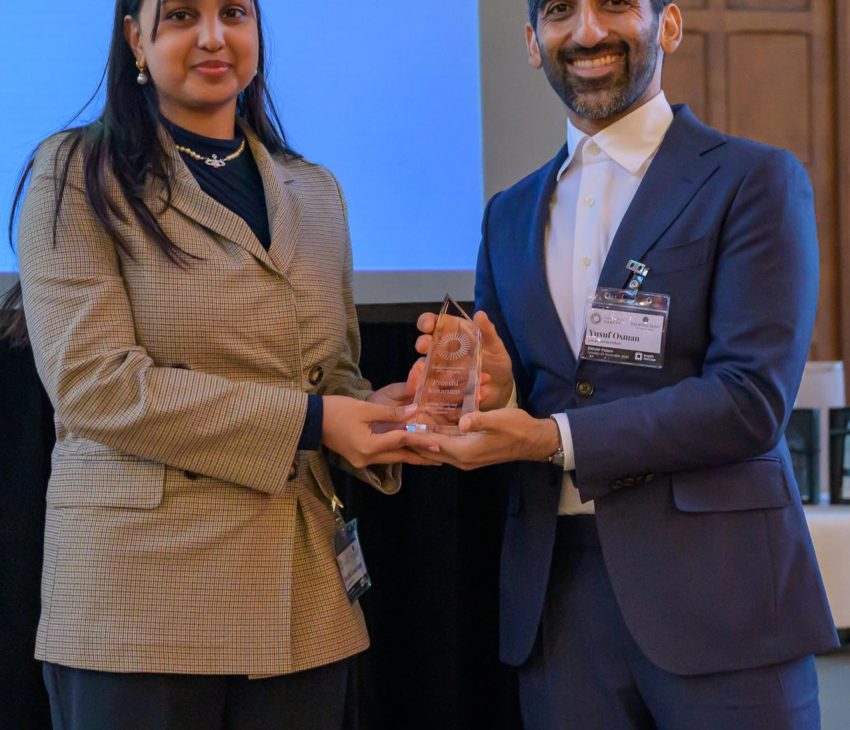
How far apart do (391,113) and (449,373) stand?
1.00 metres

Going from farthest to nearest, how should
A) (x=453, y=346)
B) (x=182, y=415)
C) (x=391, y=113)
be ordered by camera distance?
(x=391, y=113) < (x=453, y=346) < (x=182, y=415)

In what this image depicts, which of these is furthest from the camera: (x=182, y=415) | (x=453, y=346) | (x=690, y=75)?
(x=690, y=75)

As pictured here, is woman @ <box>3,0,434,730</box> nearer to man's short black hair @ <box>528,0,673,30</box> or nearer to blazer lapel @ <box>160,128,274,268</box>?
blazer lapel @ <box>160,128,274,268</box>

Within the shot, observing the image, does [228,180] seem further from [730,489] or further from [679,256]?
[730,489]

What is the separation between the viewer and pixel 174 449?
1.43 metres

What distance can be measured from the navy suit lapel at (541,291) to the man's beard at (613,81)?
0.39 feet

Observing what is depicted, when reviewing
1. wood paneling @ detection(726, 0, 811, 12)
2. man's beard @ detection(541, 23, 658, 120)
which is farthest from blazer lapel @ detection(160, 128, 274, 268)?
wood paneling @ detection(726, 0, 811, 12)

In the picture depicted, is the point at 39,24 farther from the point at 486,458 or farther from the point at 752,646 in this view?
the point at 752,646

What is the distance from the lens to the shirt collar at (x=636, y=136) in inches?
67.7

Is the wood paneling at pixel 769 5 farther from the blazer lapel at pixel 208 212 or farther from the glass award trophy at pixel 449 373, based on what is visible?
the blazer lapel at pixel 208 212

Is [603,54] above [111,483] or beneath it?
above

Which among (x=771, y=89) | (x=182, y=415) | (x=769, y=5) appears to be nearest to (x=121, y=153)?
(x=182, y=415)

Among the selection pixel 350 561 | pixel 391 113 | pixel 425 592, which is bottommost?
pixel 425 592

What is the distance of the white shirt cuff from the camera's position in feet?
5.13
